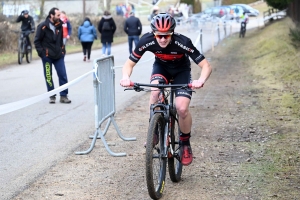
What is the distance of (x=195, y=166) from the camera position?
7.79 meters

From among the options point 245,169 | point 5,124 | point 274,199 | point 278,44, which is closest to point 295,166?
point 245,169

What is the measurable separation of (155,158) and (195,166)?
1.58 meters

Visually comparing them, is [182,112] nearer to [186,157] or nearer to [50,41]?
[186,157]

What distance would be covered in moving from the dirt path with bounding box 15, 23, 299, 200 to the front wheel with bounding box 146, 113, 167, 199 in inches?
8.8

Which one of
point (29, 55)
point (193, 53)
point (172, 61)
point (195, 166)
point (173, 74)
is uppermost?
point (193, 53)

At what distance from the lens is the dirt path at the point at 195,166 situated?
6.63 meters

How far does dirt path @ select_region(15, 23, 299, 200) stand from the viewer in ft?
21.7

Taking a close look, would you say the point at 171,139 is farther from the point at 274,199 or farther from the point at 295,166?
the point at 295,166

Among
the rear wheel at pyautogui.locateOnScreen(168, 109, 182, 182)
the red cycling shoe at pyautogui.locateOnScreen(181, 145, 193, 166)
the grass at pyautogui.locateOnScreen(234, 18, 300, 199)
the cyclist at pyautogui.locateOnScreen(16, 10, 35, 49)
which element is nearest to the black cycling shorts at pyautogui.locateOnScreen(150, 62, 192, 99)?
the rear wheel at pyautogui.locateOnScreen(168, 109, 182, 182)

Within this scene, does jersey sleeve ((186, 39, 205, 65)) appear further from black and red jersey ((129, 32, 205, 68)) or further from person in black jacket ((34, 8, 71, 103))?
person in black jacket ((34, 8, 71, 103))

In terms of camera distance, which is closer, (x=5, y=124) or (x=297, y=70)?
(x=5, y=124)

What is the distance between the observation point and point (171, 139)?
6.76m

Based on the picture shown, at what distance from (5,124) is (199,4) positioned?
74375 mm

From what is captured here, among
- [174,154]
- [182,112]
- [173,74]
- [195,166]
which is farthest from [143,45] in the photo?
[195,166]
